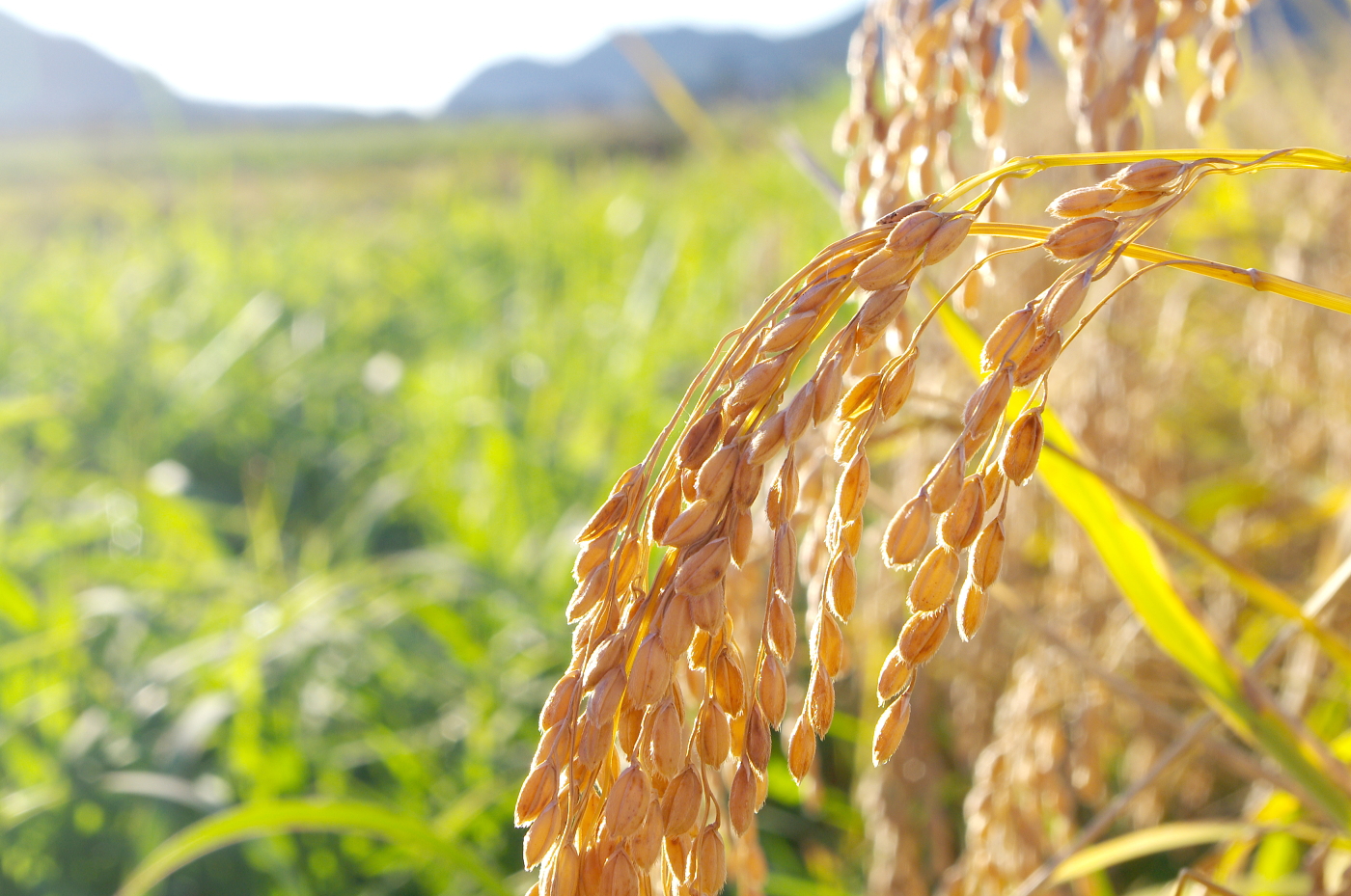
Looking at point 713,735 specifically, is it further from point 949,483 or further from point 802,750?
point 949,483

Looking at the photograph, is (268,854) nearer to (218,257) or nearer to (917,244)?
(917,244)

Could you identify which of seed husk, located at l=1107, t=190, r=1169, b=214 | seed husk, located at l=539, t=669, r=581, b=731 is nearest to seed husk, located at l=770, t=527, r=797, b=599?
seed husk, located at l=539, t=669, r=581, b=731

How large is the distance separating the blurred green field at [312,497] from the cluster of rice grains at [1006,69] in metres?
0.58

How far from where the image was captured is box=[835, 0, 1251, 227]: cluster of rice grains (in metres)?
0.65

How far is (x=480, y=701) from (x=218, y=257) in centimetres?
386

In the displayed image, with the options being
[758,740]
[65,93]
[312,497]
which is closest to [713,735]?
[758,740]

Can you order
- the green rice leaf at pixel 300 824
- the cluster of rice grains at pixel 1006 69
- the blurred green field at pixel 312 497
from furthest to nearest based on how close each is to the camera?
the blurred green field at pixel 312 497 < the green rice leaf at pixel 300 824 < the cluster of rice grains at pixel 1006 69

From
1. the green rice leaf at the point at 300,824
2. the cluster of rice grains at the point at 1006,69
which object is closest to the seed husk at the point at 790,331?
the cluster of rice grains at the point at 1006,69

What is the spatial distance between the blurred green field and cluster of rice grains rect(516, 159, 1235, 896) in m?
0.58

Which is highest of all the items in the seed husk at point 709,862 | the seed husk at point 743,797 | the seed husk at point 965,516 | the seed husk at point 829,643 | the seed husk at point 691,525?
the seed husk at point 691,525

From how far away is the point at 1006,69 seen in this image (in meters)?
0.69

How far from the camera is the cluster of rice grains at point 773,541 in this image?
0.42m

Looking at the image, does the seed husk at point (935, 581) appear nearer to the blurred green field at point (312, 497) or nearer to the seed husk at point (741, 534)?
the seed husk at point (741, 534)

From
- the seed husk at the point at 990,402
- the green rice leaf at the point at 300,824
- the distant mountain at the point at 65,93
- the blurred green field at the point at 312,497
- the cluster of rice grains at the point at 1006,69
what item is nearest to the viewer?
the seed husk at the point at 990,402
